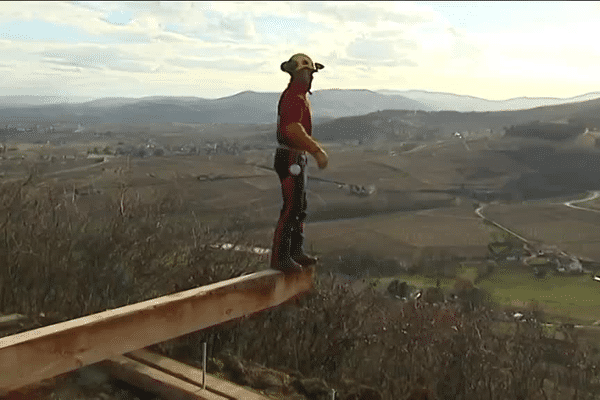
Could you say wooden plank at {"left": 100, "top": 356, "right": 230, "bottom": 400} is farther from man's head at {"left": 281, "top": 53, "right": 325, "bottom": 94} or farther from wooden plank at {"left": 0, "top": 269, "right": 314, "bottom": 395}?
man's head at {"left": 281, "top": 53, "right": 325, "bottom": 94}

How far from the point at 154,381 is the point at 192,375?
265mm

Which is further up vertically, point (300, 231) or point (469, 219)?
point (300, 231)

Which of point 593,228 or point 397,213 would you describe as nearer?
point 593,228

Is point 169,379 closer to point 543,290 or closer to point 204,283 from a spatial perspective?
point 204,283

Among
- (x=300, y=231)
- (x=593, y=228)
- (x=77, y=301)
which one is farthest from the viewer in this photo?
(x=593, y=228)

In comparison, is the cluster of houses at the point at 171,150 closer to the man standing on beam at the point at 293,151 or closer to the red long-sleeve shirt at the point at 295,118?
the man standing on beam at the point at 293,151

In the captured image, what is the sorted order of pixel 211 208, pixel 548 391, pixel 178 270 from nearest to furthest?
pixel 178 270 → pixel 548 391 → pixel 211 208

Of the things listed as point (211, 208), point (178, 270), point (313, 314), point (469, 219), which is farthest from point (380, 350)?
point (469, 219)

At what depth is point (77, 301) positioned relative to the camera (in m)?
7.97

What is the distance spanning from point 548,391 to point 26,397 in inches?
681

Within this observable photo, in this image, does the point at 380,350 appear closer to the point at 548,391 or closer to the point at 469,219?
the point at 548,391

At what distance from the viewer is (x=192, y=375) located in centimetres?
434

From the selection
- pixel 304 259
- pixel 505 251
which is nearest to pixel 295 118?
pixel 304 259

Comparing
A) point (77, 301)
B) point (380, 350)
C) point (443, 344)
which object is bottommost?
point (443, 344)
